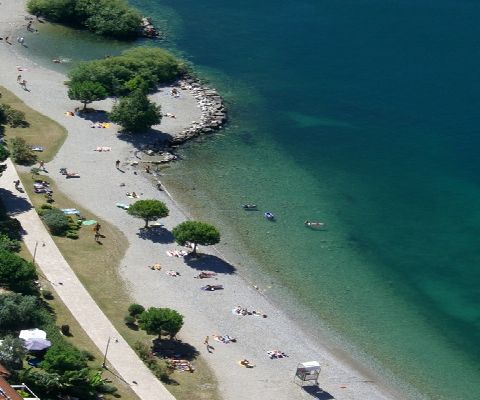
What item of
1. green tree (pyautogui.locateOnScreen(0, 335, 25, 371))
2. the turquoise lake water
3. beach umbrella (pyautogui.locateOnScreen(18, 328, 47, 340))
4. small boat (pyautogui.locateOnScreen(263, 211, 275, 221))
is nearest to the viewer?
green tree (pyautogui.locateOnScreen(0, 335, 25, 371))

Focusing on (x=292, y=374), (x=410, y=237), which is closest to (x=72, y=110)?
(x=410, y=237)

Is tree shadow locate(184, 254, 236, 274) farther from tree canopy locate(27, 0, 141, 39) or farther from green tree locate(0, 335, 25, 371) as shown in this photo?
tree canopy locate(27, 0, 141, 39)

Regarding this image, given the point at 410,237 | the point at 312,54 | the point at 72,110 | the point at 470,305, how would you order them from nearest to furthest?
the point at 470,305 < the point at 410,237 < the point at 72,110 < the point at 312,54

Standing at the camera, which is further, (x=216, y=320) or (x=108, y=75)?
(x=108, y=75)

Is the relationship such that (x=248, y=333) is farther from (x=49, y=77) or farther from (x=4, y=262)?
(x=49, y=77)

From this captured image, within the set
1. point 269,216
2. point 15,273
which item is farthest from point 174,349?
point 269,216

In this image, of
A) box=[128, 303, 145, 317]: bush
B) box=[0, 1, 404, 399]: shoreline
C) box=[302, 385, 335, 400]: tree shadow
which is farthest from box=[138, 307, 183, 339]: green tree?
box=[302, 385, 335, 400]: tree shadow
